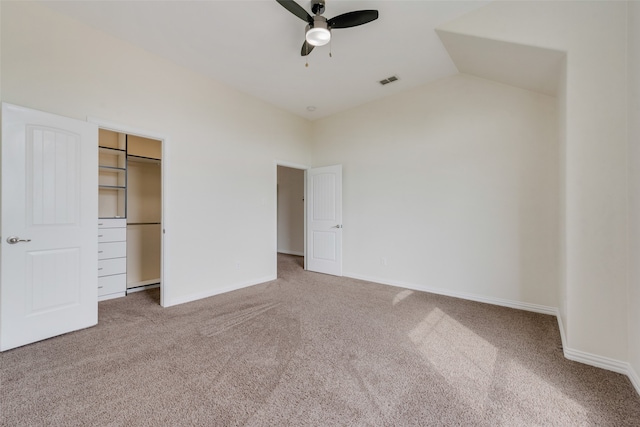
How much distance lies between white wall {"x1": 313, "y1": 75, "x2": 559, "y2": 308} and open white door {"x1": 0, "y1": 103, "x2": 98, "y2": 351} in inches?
137

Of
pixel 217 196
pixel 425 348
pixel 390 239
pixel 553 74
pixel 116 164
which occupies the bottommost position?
pixel 425 348

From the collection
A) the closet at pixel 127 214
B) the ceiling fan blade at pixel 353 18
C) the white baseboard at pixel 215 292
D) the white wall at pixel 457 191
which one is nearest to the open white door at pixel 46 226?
the white baseboard at pixel 215 292

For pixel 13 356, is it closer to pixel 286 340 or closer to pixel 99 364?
pixel 99 364

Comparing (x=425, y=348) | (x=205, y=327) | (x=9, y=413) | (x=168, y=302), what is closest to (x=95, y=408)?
(x=9, y=413)

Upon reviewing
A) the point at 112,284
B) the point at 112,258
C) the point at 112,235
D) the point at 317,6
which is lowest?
the point at 112,284

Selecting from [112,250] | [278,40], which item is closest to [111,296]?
[112,250]

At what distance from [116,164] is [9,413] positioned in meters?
3.00

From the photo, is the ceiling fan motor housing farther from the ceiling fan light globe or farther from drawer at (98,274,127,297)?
drawer at (98,274,127,297)

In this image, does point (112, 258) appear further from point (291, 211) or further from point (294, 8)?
point (291, 211)

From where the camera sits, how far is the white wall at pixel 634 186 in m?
1.67

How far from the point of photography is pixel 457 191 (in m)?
3.47

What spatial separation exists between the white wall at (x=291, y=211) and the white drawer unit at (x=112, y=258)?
164 inches

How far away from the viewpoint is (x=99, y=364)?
1.92m

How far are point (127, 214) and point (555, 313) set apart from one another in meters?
5.74
